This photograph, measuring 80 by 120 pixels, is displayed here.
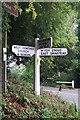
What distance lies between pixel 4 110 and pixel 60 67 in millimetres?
16733

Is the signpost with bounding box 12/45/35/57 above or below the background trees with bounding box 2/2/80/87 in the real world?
below

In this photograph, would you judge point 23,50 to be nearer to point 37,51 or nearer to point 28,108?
point 37,51

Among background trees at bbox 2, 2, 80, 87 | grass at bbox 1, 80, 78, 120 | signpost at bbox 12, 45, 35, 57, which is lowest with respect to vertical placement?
grass at bbox 1, 80, 78, 120

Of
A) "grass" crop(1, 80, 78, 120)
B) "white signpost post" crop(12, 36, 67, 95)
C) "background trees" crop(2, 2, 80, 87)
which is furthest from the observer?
"background trees" crop(2, 2, 80, 87)

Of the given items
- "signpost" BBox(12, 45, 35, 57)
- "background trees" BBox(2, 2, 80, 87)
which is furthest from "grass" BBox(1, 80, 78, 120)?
"background trees" BBox(2, 2, 80, 87)

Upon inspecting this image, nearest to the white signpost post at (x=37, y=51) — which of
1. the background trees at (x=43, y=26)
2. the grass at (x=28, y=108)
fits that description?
the background trees at (x=43, y=26)

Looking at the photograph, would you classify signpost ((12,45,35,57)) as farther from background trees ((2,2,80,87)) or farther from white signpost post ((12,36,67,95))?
background trees ((2,2,80,87))

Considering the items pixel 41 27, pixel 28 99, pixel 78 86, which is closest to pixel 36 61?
pixel 41 27

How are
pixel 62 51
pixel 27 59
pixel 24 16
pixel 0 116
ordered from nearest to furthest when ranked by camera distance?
pixel 0 116 → pixel 62 51 → pixel 24 16 → pixel 27 59

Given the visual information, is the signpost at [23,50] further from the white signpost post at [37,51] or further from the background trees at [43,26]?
the background trees at [43,26]

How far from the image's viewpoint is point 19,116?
571 cm

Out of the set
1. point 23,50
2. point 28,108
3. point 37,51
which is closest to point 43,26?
point 37,51

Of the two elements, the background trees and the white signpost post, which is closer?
the white signpost post

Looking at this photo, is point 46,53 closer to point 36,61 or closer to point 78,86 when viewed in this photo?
point 36,61
